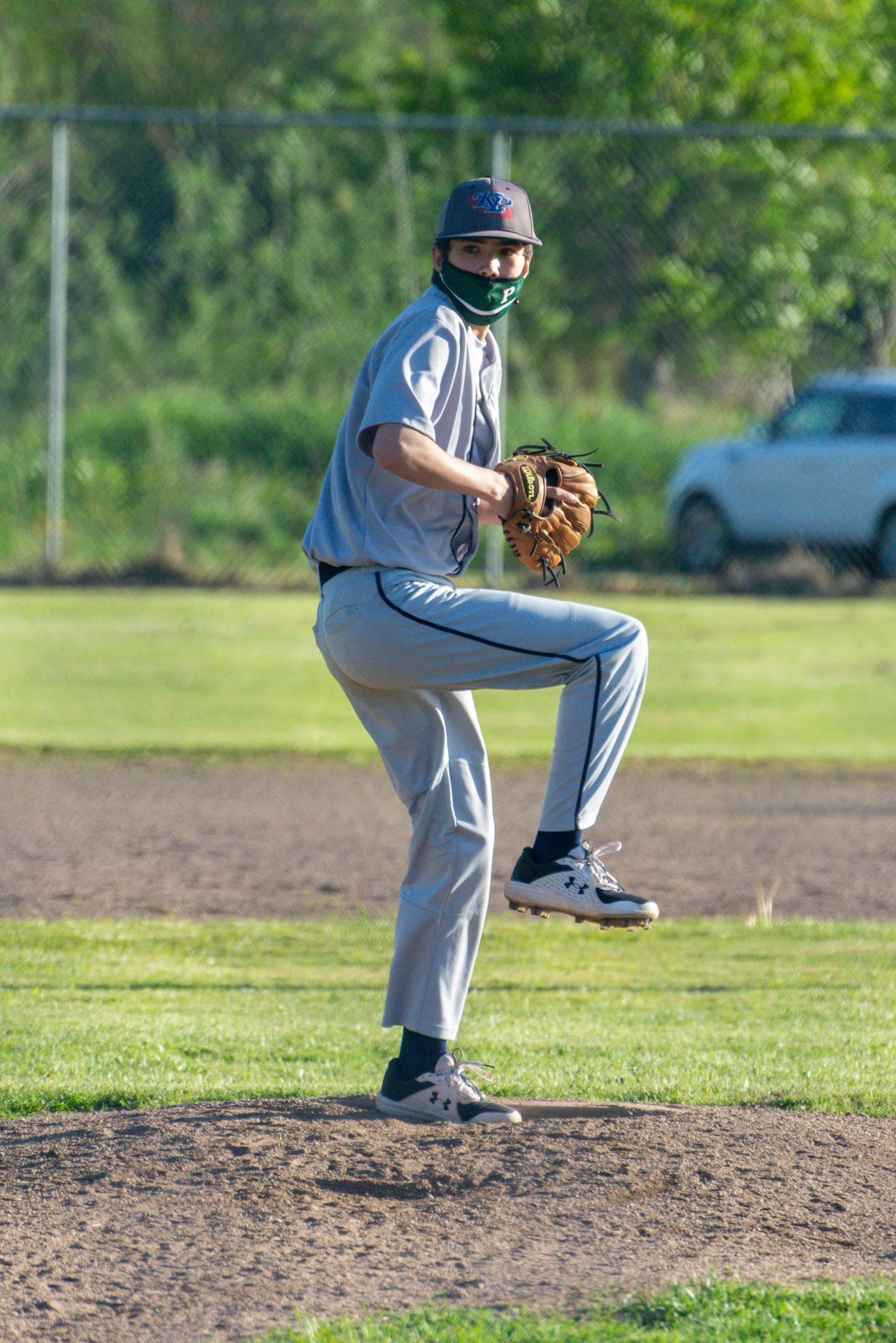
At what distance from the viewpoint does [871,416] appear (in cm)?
1453

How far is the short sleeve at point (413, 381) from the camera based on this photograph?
3535 mm

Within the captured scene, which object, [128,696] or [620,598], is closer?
[128,696]

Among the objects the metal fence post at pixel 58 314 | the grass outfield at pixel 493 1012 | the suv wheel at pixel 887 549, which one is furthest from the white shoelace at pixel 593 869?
the suv wheel at pixel 887 549

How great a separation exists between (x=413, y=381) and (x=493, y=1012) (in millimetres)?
2484

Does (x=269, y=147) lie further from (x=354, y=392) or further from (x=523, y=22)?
(x=354, y=392)

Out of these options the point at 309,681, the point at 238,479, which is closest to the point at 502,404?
the point at 238,479

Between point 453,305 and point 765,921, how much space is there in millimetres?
3530

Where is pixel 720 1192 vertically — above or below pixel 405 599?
below

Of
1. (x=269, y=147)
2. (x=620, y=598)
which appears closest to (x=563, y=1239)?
(x=620, y=598)

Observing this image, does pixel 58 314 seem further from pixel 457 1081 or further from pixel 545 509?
pixel 457 1081

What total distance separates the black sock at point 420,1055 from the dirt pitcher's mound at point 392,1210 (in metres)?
0.13

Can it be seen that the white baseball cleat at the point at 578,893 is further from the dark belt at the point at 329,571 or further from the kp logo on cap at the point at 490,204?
the kp logo on cap at the point at 490,204

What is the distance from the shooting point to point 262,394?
1445 cm

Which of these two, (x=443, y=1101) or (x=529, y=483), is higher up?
(x=529, y=483)
